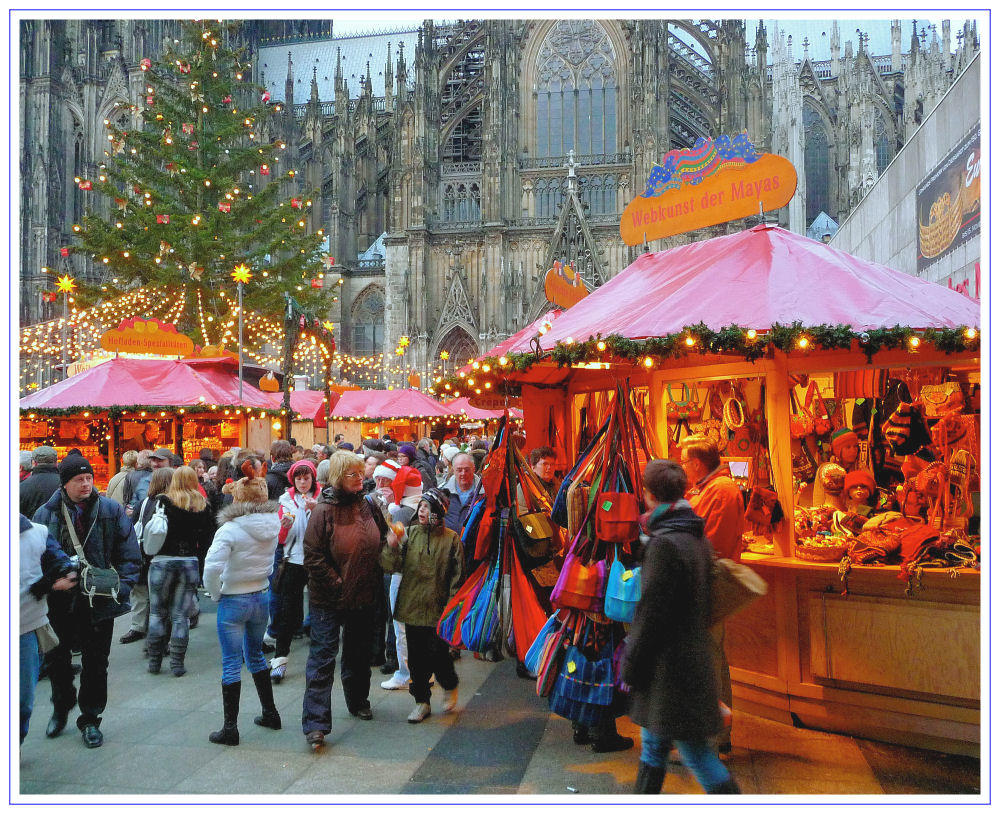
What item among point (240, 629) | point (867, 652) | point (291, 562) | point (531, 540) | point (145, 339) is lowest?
point (867, 652)

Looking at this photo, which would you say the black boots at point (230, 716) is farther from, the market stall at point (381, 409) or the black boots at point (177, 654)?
the market stall at point (381, 409)

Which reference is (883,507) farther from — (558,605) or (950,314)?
(558,605)

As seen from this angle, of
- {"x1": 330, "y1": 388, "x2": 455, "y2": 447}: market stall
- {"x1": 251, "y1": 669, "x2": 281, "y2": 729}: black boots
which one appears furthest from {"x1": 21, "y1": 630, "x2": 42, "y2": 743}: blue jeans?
{"x1": 330, "y1": 388, "x2": 455, "y2": 447}: market stall

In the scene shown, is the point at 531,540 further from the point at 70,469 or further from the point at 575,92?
the point at 575,92

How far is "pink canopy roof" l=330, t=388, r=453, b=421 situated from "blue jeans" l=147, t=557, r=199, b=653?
37.0ft

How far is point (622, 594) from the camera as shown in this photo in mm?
3865

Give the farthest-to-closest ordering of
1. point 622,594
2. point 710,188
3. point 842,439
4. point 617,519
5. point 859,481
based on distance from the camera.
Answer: point 710,188 < point 842,439 < point 859,481 < point 617,519 < point 622,594

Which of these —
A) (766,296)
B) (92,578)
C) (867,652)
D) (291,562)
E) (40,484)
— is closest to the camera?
(92,578)

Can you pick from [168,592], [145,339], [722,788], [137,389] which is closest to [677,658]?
[722,788]

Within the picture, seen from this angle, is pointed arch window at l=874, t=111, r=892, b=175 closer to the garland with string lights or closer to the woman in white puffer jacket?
the garland with string lights

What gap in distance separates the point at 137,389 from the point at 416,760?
10914 millimetres

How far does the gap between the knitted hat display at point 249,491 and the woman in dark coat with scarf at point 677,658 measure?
104 inches

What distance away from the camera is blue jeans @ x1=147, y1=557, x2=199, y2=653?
590 centimetres

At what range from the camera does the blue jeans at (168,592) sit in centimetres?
590
